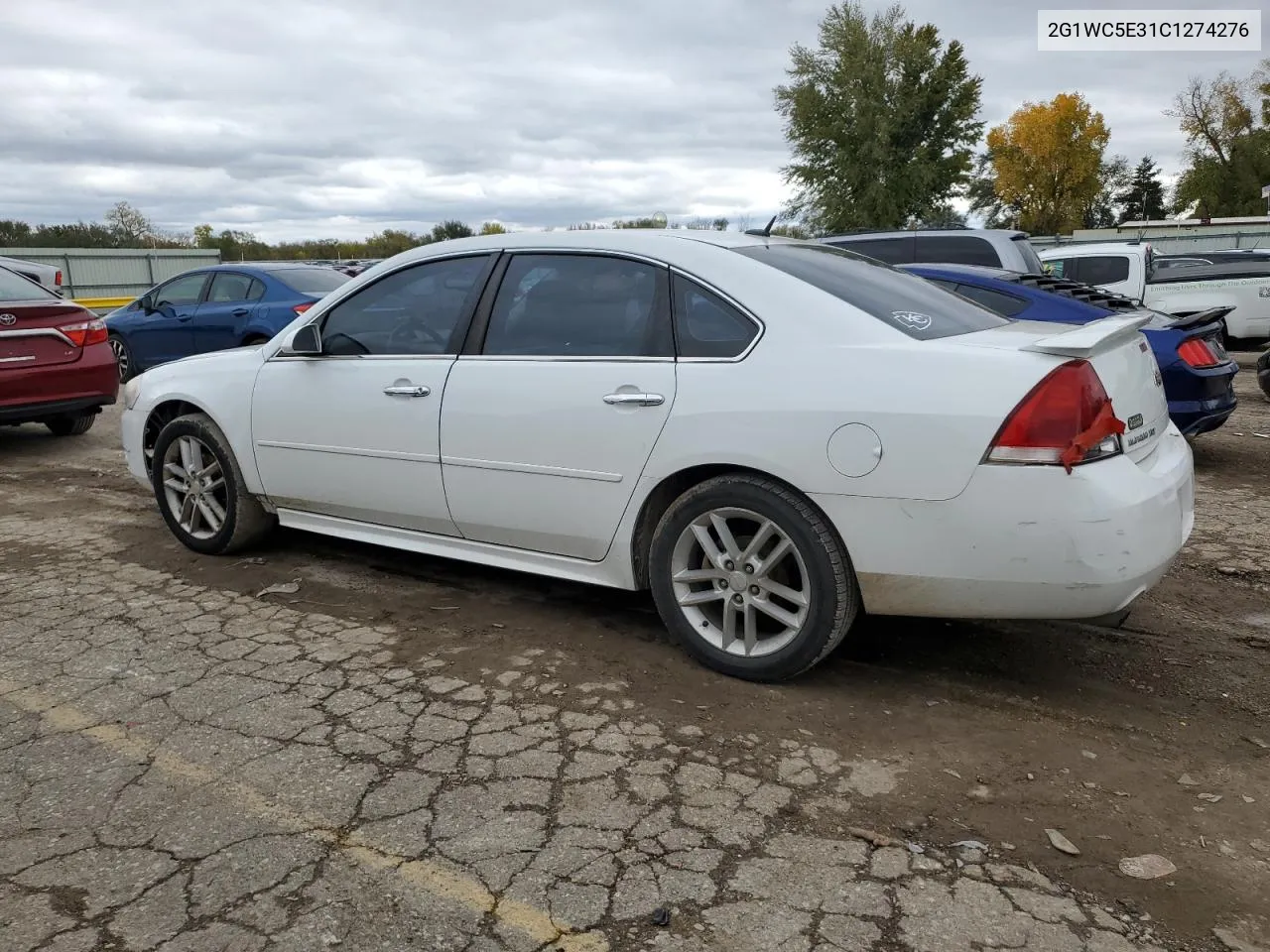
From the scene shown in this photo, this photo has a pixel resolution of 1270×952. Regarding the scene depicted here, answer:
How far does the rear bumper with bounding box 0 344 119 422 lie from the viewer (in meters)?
7.83

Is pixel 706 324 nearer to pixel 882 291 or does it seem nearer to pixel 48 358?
pixel 882 291

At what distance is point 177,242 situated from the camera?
4816 centimetres

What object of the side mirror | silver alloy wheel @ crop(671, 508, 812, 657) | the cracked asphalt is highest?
the side mirror

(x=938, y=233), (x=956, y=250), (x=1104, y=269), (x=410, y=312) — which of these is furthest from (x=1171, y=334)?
(x=1104, y=269)

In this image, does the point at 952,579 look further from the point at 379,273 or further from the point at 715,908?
the point at 379,273

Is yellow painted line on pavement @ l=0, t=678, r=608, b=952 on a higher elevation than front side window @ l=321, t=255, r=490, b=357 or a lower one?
lower

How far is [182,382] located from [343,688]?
240 cm

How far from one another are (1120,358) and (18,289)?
332 inches

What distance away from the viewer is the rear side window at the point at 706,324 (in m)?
3.54

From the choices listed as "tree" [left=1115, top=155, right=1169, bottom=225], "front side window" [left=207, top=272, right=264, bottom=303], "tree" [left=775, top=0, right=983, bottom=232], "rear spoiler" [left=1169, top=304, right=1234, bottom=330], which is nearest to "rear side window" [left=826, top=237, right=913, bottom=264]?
"rear spoiler" [left=1169, top=304, right=1234, bottom=330]

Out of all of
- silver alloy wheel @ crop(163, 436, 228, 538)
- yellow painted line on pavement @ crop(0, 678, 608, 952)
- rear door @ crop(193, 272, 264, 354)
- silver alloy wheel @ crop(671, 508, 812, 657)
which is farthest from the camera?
rear door @ crop(193, 272, 264, 354)

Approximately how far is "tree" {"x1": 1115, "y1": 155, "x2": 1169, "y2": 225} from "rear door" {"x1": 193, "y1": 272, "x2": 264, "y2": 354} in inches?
3496

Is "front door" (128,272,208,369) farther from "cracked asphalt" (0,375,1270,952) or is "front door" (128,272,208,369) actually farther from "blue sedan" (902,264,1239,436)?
"blue sedan" (902,264,1239,436)

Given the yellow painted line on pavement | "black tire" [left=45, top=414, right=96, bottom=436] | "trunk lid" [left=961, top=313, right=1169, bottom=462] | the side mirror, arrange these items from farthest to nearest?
1. "black tire" [left=45, top=414, right=96, bottom=436]
2. the side mirror
3. "trunk lid" [left=961, top=313, right=1169, bottom=462]
4. the yellow painted line on pavement
